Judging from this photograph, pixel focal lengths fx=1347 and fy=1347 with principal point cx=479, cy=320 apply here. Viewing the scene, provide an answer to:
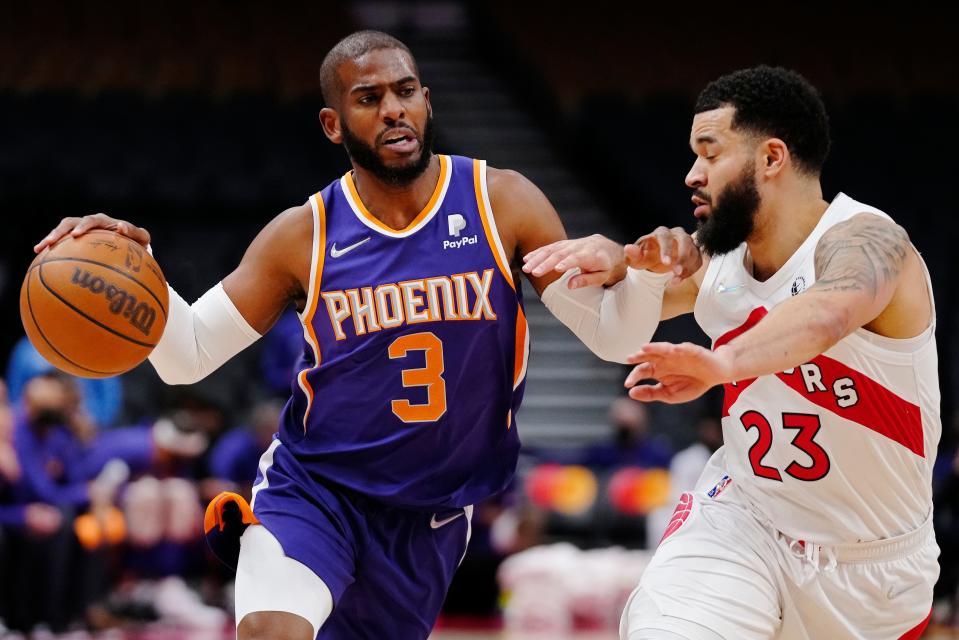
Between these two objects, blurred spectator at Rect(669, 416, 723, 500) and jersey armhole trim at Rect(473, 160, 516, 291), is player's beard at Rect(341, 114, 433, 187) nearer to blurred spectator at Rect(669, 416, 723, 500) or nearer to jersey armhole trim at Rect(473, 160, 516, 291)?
jersey armhole trim at Rect(473, 160, 516, 291)

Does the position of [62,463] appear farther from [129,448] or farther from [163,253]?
[163,253]

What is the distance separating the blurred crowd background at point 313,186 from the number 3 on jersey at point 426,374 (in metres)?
4.72

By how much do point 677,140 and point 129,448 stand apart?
23.8 feet

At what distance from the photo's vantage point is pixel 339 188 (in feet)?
14.0

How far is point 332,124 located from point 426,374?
89cm

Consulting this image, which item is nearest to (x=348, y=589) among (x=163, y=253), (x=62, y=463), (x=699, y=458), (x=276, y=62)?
(x=62, y=463)

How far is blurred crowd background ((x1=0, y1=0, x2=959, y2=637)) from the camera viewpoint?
29.4ft

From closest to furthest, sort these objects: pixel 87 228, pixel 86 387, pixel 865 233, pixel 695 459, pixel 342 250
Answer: pixel 865 233
pixel 87 228
pixel 342 250
pixel 695 459
pixel 86 387

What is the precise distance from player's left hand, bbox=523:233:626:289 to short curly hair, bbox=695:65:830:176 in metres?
0.52

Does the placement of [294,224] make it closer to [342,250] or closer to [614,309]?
[342,250]

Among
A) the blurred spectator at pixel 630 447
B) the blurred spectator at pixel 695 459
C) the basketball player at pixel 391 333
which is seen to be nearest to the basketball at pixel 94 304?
the basketball player at pixel 391 333

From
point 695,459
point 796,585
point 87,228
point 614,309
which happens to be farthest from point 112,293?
point 695,459

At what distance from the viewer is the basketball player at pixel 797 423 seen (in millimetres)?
3627

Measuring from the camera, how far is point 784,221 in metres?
3.89
